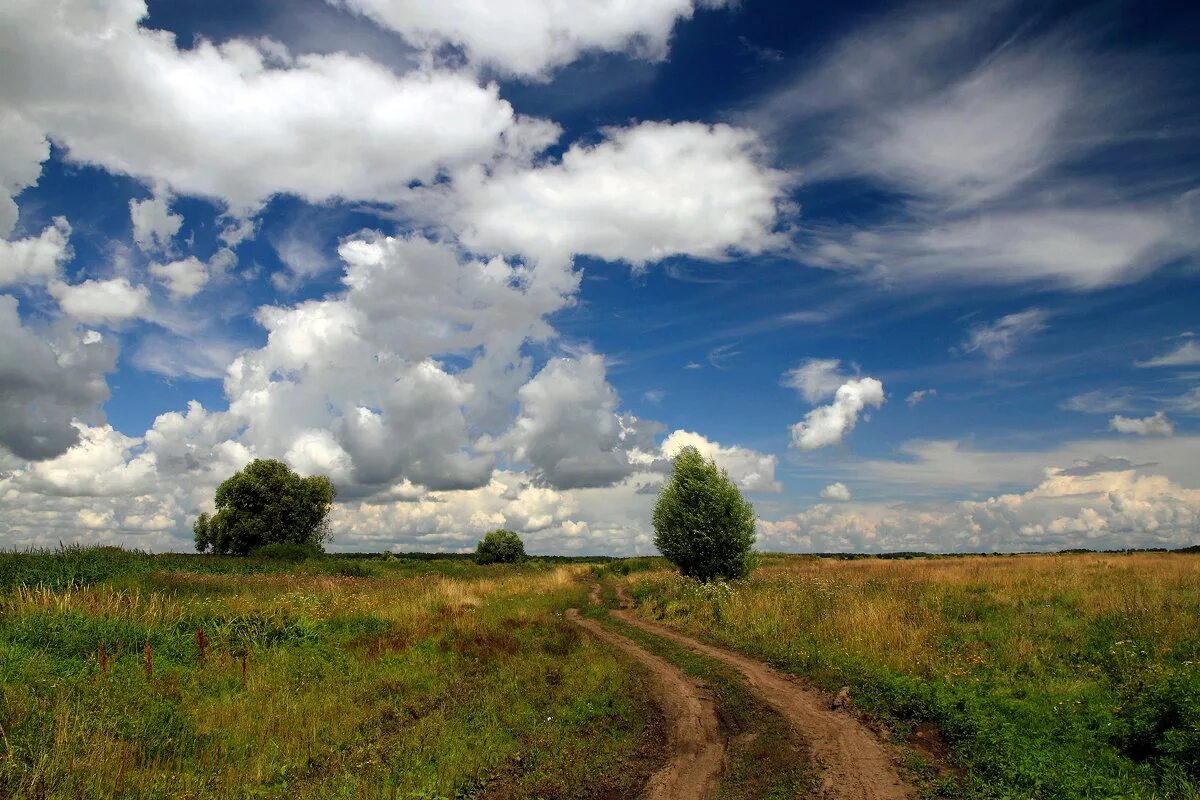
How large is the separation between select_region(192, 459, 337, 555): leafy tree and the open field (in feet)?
159

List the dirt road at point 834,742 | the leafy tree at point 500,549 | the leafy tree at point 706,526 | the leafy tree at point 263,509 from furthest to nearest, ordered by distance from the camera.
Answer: the leafy tree at point 500,549 → the leafy tree at point 263,509 → the leafy tree at point 706,526 → the dirt road at point 834,742

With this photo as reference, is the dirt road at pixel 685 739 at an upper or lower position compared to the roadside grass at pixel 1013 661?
lower

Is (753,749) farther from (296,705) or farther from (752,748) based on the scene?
(296,705)

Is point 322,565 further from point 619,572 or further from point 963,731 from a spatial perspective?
point 963,731

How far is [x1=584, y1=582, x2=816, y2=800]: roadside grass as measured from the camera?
762 cm

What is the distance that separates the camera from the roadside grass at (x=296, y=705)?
784 centimetres

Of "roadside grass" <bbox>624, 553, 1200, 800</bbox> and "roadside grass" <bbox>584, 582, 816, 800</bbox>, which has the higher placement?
"roadside grass" <bbox>624, 553, 1200, 800</bbox>

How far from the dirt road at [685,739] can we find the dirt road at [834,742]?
48.4 inches

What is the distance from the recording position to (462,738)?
948 cm

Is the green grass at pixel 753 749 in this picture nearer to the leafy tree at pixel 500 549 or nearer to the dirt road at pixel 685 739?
the dirt road at pixel 685 739

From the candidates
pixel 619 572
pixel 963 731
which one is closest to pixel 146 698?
pixel 963 731

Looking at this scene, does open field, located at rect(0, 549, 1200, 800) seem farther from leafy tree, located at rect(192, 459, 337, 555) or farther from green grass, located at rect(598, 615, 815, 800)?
leafy tree, located at rect(192, 459, 337, 555)

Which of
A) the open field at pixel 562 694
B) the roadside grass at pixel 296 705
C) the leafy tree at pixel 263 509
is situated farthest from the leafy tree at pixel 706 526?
the leafy tree at pixel 263 509

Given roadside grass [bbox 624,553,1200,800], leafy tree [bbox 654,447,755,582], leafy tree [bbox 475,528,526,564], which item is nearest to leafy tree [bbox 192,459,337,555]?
leafy tree [bbox 475,528,526,564]
